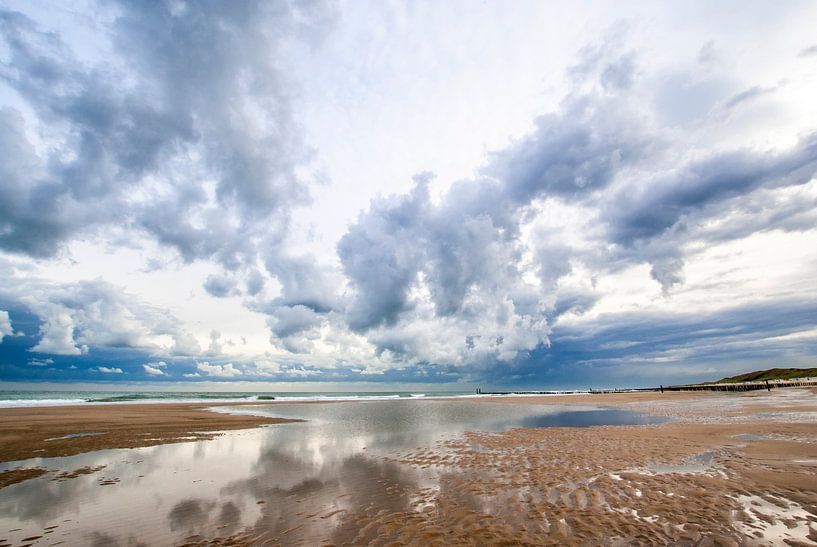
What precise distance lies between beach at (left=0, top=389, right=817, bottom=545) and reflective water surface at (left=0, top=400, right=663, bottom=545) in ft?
0.23

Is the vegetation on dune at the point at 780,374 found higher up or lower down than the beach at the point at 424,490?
higher up

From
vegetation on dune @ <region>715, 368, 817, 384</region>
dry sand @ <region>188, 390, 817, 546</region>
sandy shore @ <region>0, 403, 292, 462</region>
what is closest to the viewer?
dry sand @ <region>188, 390, 817, 546</region>

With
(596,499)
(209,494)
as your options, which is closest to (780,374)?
(596,499)

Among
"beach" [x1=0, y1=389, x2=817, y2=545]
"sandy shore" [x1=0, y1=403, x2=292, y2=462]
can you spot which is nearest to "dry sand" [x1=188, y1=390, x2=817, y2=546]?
"beach" [x1=0, y1=389, x2=817, y2=545]

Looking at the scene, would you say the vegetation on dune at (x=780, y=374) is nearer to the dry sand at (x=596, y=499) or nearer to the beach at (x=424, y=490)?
the beach at (x=424, y=490)

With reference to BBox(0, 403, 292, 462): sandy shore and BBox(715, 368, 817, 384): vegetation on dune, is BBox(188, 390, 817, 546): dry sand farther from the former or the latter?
BBox(715, 368, 817, 384): vegetation on dune

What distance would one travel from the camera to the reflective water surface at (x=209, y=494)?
9789 mm

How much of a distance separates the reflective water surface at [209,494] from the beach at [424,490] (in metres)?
0.07

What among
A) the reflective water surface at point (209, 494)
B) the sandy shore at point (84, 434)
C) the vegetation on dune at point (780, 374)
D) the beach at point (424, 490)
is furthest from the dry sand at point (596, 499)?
the vegetation on dune at point (780, 374)

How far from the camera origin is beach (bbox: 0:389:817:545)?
9.32 m

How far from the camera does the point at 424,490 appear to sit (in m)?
13.0

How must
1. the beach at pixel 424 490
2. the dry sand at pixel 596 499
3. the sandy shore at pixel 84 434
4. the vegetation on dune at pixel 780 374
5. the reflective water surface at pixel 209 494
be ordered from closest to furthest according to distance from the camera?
the dry sand at pixel 596 499 < the beach at pixel 424 490 < the reflective water surface at pixel 209 494 < the sandy shore at pixel 84 434 < the vegetation on dune at pixel 780 374

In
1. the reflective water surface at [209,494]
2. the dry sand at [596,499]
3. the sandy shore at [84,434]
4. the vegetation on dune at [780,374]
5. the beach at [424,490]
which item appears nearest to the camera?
the dry sand at [596,499]

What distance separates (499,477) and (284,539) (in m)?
8.82
